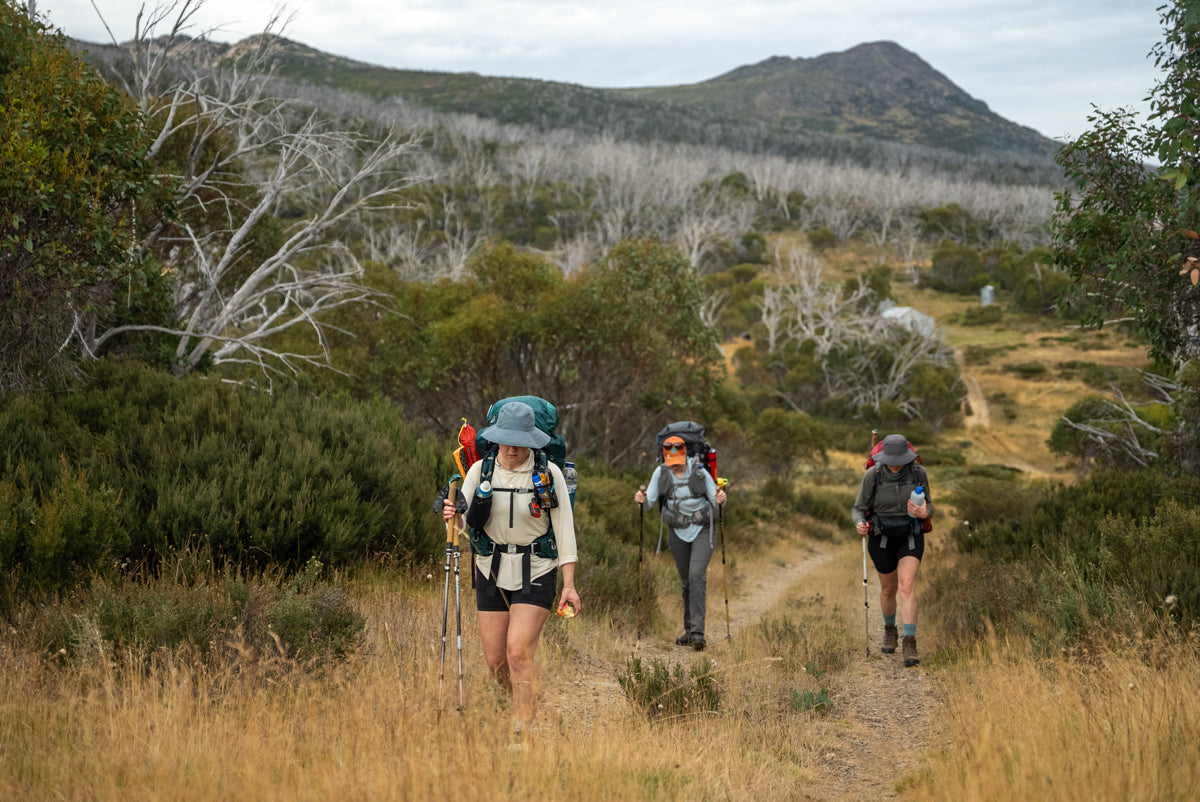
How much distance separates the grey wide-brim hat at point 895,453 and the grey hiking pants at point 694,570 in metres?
1.60

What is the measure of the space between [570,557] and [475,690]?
1.22 metres

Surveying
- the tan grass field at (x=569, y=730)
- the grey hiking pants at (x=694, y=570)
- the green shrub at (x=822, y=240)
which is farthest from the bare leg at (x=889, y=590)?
the green shrub at (x=822, y=240)

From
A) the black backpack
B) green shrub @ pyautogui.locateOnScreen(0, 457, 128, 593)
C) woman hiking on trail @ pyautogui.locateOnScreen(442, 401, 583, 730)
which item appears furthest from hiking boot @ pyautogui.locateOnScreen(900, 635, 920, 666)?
green shrub @ pyautogui.locateOnScreen(0, 457, 128, 593)

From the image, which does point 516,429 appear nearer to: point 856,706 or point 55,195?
point 856,706

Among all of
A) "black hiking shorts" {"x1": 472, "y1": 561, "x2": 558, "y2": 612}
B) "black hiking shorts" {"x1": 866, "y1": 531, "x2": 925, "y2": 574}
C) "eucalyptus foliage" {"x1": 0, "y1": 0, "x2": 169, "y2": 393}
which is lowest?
"black hiking shorts" {"x1": 866, "y1": 531, "x2": 925, "y2": 574}

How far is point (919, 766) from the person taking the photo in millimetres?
4977

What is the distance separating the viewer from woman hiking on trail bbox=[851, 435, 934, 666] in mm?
7367

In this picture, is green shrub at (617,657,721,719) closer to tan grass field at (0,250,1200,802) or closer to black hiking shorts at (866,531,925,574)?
tan grass field at (0,250,1200,802)

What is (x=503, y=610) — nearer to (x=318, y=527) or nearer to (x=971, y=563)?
(x=318, y=527)

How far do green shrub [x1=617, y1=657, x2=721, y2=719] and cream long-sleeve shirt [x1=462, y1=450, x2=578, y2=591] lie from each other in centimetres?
135

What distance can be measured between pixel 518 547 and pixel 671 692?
167 cm

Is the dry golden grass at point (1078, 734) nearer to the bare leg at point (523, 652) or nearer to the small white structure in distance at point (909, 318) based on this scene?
the bare leg at point (523, 652)

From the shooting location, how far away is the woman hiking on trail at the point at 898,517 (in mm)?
7367

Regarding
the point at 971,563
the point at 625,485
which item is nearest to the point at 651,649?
the point at 971,563
